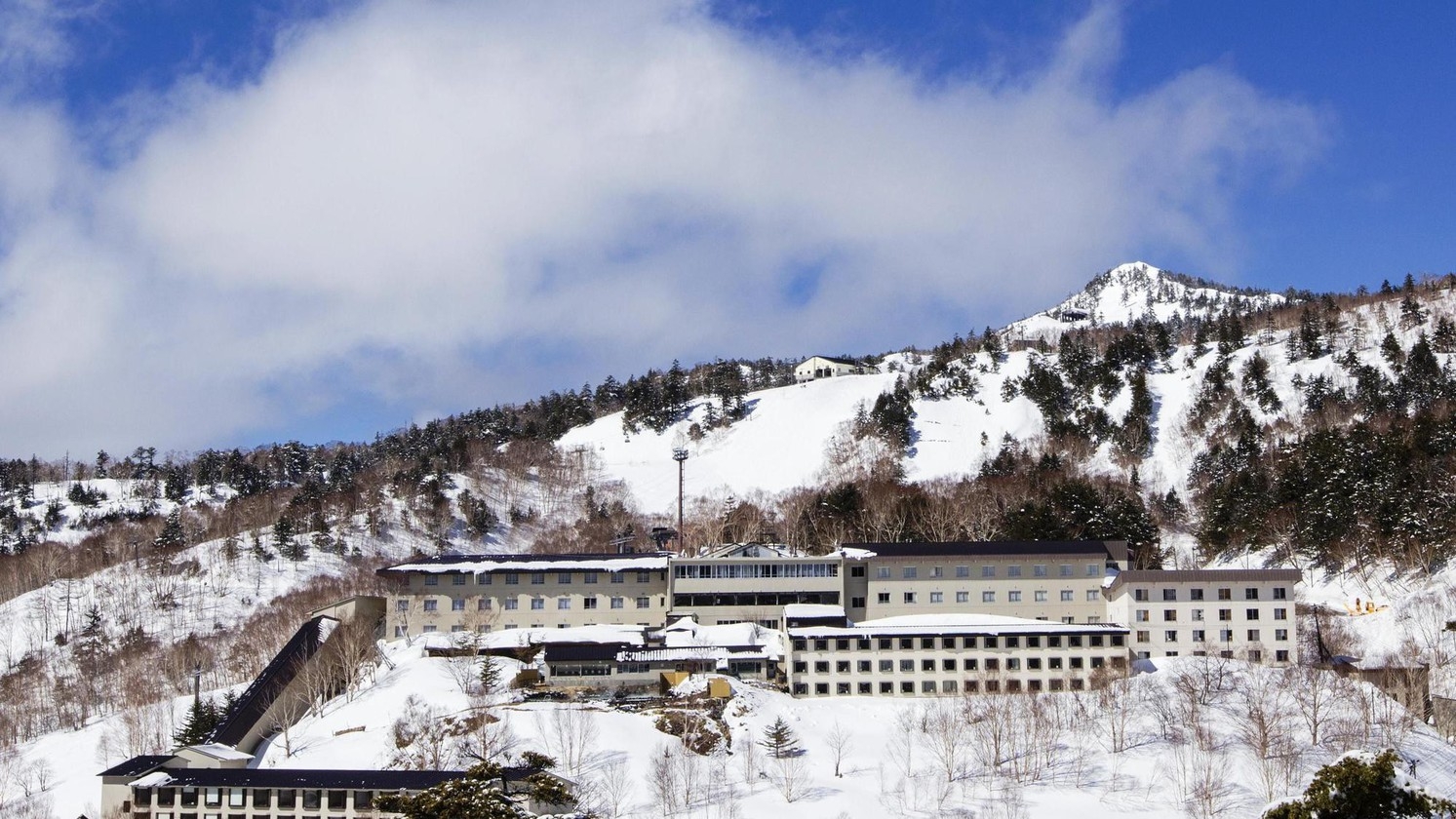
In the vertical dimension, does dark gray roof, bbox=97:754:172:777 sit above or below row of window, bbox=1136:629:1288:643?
below

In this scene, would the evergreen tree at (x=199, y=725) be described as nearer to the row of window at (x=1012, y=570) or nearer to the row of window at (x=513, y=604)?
the row of window at (x=513, y=604)

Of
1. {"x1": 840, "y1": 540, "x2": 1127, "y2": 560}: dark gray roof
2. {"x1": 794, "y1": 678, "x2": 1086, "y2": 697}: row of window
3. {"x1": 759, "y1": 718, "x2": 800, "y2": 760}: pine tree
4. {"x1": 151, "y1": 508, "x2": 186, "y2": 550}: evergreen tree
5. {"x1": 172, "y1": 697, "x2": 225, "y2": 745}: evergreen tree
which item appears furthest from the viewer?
{"x1": 151, "y1": 508, "x2": 186, "y2": 550}: evergreen tree

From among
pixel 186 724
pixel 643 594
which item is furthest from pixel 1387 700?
pixel 186 724

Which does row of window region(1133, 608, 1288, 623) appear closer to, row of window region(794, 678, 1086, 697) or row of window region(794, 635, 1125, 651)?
row of window region(794, 635, 1125, 651)

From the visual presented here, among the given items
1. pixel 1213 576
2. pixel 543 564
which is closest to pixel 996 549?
pixel 1213 576

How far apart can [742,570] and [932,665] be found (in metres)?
13.0

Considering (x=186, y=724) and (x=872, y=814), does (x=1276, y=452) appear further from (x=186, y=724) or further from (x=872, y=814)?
(x=186, y=724)

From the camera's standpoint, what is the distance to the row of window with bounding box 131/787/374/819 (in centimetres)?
4409

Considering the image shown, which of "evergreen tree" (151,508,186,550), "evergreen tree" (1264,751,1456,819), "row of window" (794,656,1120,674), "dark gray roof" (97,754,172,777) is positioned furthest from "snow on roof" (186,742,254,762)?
"evergreen tree" (151,508,186,550)

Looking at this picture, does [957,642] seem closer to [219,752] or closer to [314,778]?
[314,778]

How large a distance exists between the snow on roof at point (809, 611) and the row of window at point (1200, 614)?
48.4ft

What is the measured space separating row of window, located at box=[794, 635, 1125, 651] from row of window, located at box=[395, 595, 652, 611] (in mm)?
13765

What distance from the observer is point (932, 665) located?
187 ft

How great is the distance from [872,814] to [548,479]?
85454 mm
